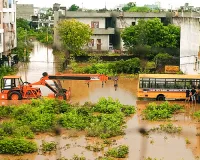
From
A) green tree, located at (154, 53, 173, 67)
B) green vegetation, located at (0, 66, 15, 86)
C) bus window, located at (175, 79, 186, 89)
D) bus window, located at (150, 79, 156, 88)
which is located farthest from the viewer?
green tree, located at (154, 53, 173, 67)

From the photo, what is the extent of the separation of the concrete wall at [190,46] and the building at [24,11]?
34.7 meters

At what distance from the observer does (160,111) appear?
11.5m

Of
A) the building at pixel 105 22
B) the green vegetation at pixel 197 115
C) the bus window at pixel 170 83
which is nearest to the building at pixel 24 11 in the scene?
the building at pixel 105 22

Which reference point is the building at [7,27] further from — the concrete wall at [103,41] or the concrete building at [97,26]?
the concrete wall at [103,41]

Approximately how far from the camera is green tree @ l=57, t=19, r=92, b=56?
21.9m

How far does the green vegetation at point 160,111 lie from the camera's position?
37.2 feet

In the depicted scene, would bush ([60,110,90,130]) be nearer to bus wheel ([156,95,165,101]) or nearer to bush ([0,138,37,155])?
bush ([0,138,37,155])

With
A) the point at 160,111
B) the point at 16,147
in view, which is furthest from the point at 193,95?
the point at 16,147

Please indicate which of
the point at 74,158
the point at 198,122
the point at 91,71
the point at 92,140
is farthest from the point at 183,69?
the point at 74,158

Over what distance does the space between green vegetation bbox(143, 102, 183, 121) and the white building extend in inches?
348

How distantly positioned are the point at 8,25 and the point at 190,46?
8334mm

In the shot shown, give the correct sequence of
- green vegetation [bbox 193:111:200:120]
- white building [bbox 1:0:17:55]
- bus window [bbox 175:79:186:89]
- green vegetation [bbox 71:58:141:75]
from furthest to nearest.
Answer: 1. white building [bbox 1:0:17:55]
2. green vegetation [bbox 71:58:141:75]
3. bus window [bbox 175:79:186:89]
4. green vegetation [bbox 193:111:200:120]

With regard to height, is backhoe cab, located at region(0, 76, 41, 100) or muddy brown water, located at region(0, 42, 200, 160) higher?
backhoe cab, located at region(0, 76, 41, 100)

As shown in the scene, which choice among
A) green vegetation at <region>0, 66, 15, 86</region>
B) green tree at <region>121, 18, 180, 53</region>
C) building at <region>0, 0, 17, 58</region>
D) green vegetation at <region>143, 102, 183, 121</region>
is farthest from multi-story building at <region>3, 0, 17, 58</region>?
green vegetation at <region>143, 102, 183, 121</region>
